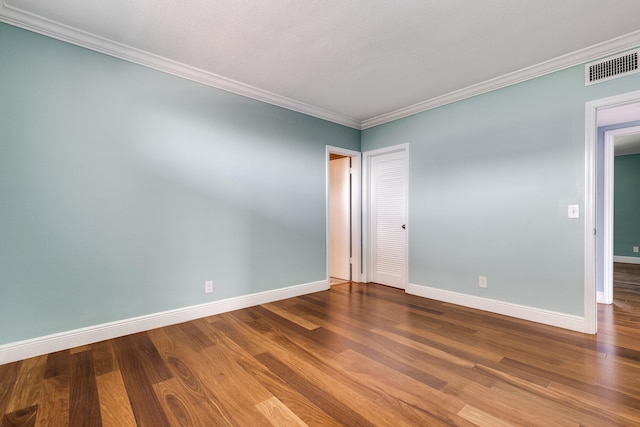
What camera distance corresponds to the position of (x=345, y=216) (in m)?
4.82

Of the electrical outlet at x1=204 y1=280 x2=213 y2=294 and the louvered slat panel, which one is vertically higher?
the louvered slat panel

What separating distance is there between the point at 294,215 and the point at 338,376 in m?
2.24

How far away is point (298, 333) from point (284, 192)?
178cm

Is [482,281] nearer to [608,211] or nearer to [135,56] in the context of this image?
[608,211]

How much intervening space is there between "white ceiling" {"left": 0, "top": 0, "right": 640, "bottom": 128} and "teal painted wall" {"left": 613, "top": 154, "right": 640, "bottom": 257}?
6.25 meters

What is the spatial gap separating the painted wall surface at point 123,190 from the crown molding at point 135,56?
2.5 inches

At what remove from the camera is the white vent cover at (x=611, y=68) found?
2.45 metres

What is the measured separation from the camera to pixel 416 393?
5.83 feet

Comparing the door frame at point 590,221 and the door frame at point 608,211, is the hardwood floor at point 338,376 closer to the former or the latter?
the door frame at point 590,221

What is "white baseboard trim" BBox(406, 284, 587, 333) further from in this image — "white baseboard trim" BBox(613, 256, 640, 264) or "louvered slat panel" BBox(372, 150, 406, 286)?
"white baseboard trim" BBox(613, 256, 640, 264)

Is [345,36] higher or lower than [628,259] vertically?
higher

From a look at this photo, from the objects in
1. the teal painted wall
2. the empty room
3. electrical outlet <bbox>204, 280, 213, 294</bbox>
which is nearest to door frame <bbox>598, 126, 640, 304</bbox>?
the empty room

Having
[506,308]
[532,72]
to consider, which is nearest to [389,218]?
[506,308]

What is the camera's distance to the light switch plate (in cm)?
272
